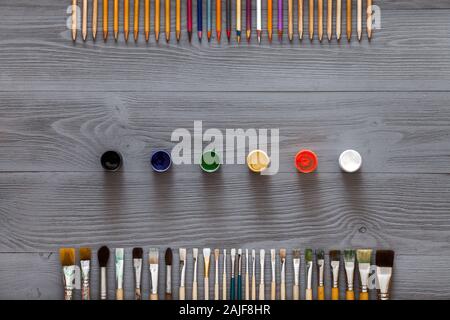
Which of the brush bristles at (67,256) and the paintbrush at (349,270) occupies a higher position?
the brush bristles at (67,256)

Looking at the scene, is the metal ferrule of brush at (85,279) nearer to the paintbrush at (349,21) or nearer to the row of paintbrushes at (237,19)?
the row of paintbrushes at (237,19)

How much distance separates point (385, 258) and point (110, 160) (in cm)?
56

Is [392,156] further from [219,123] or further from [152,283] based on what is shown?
[152,283]

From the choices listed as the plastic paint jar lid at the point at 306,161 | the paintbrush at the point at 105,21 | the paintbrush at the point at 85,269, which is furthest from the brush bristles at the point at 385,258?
the paintbrush at the point at 105,21

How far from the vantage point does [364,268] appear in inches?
40.9

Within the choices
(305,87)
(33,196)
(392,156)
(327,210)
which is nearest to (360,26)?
(305,87)

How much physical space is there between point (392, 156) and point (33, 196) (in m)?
0.70

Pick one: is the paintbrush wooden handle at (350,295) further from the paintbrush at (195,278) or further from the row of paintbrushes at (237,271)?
the paintbrush at (195,278)

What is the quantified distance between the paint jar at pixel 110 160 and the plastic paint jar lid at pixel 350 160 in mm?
425

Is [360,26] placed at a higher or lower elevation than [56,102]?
higher

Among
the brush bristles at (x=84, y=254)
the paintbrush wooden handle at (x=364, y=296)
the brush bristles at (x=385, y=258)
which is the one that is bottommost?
the paintbrush wooden handle at (x=364, y=296)

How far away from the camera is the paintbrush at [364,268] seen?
104cm

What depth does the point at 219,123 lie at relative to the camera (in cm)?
107
